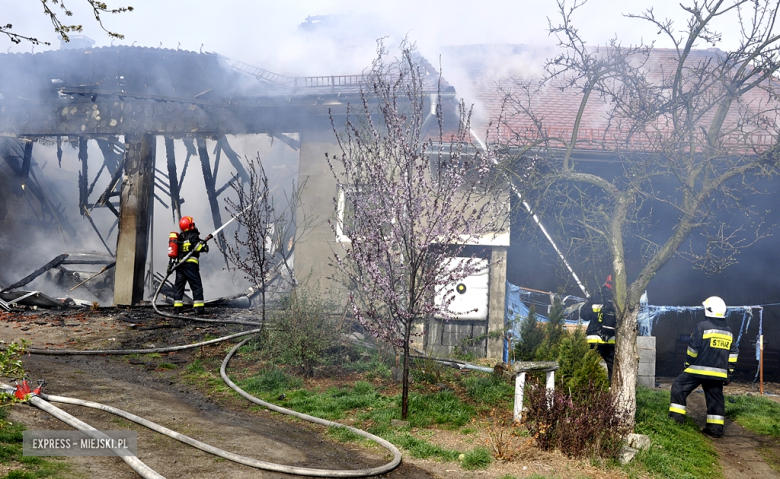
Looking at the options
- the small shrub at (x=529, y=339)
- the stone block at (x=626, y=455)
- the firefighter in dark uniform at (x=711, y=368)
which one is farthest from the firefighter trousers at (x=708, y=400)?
the small shrub at (x=529, y=339)

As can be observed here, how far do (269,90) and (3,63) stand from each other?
7.08 metres

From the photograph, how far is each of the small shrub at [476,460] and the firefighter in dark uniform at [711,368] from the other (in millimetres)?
3405

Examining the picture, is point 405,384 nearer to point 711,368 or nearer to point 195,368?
point 195,368

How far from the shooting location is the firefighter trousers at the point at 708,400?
7.47 meters

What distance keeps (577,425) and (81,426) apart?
4.53 meters

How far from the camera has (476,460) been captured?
5445 mm

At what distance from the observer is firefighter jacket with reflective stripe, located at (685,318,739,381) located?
755 cm

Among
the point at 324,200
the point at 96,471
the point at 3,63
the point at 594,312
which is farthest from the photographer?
the point at 3,63

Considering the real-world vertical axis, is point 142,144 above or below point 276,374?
above

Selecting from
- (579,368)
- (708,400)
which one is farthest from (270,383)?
(708,400)

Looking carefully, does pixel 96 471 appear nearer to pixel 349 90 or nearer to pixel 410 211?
pixel 410 211

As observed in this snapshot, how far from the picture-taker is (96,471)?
4.27 m

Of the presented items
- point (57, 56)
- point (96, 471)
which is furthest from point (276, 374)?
point (57, 56)

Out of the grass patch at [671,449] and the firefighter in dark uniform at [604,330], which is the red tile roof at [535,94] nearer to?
the firefighter in dark uniform at [604,330]
